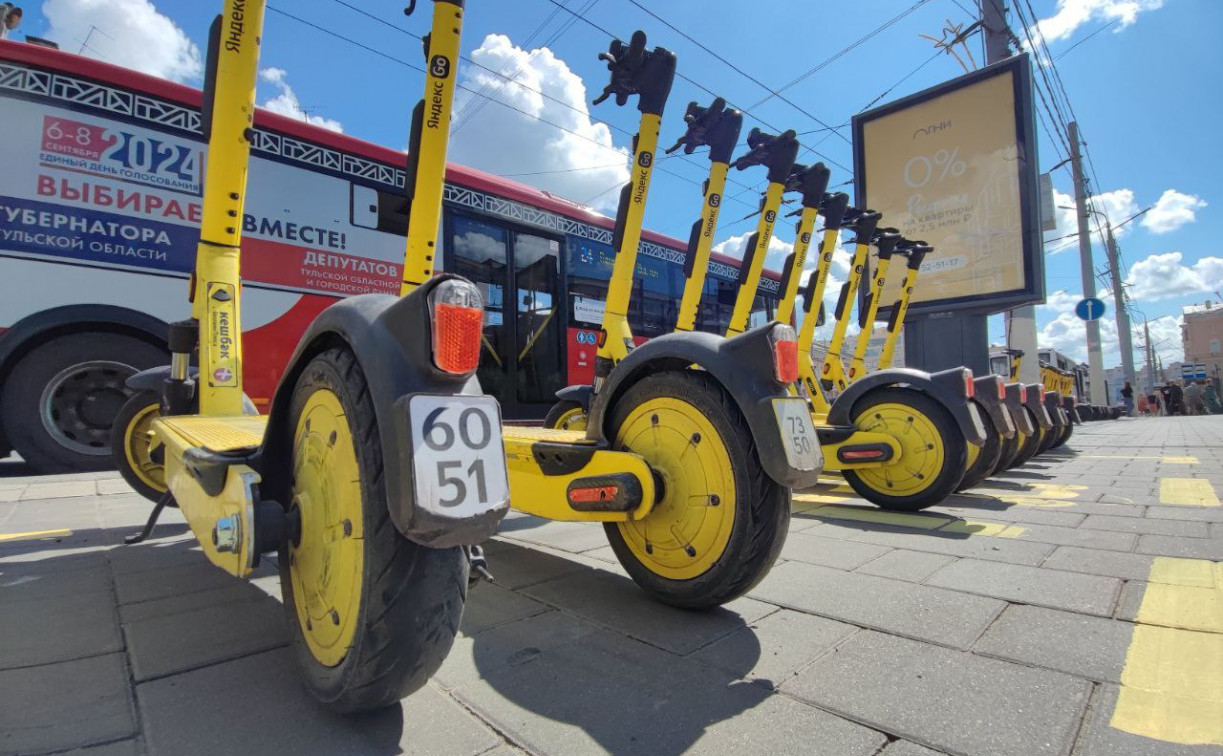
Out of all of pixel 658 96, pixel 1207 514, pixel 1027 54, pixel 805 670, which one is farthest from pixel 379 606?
pixel 1027 54

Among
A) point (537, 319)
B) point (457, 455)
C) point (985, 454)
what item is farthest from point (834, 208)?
point (457, 455)

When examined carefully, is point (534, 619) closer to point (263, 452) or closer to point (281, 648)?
point (281, 648)

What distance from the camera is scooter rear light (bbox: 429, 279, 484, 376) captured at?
3.51ft

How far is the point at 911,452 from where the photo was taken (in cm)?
367

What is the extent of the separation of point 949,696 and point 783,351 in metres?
0.98

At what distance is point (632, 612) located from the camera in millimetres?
1854

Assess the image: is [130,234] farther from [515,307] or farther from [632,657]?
[632,657]

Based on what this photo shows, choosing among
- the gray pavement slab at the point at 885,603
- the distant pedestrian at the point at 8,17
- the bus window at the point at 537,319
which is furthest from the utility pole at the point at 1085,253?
the distant pedestrian at the point at 8,17

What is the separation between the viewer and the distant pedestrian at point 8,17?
491 cm

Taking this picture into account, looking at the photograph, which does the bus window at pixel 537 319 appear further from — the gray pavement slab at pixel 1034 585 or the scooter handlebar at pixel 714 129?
the gray pavement slab at pixel 1034 585

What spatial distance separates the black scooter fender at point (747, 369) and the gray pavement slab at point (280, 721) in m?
Result: 1.04

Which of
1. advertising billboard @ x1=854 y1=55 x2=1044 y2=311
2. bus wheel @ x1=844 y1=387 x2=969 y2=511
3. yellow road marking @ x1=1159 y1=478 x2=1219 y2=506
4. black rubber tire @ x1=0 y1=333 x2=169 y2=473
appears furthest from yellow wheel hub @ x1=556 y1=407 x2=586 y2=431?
advertising billboard @ x1=854 y1=55 x2=1044 y2=311

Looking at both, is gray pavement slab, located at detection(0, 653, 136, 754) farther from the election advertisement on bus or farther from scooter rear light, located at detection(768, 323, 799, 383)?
the election advertisement on bus

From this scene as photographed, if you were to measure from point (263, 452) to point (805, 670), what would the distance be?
147cm
